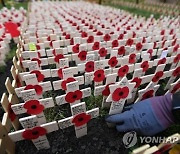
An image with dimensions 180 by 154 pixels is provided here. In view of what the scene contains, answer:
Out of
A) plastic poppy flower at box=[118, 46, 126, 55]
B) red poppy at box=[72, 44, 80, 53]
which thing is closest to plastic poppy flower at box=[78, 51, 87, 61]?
red poppy at box=[72, 44, 80, 53]

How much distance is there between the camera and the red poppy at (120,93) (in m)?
2.23

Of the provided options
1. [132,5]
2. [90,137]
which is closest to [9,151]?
[90,137]

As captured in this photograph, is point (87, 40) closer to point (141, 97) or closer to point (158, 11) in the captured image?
point (141, 97)

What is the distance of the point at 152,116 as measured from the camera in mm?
2082

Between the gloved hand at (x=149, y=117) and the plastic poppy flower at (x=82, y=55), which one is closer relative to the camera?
the gloved hand at (x=149, y=117)

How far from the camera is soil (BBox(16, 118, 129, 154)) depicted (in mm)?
2283

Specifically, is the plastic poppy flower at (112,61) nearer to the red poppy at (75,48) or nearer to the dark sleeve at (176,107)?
the red poppy at (75,48)

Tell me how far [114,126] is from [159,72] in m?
1.13

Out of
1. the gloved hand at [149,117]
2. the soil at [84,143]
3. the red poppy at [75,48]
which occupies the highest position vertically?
the red poppy at [75,48]

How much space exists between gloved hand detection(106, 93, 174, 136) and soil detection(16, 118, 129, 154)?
0.88ft

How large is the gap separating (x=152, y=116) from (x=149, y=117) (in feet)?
0.12

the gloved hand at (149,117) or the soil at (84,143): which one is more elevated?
the gloved hand at (149,117)

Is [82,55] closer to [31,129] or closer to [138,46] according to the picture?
[138,46]

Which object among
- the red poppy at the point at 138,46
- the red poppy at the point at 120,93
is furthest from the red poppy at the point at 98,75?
the red poppy at the point at 138,46
